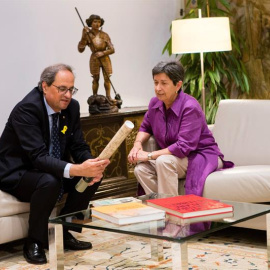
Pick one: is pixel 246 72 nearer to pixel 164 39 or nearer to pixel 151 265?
pixel 164 39

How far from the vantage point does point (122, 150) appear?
209 inches

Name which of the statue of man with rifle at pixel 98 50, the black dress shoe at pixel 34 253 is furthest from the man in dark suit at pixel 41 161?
the statue of man with rifle at pixel 98 50

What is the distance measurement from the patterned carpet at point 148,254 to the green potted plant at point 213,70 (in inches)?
84.5

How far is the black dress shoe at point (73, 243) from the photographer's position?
3863 millimetres

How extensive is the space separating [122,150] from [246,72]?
175 cm

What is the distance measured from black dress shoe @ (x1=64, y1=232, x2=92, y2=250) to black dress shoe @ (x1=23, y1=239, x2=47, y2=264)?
21 centimetres

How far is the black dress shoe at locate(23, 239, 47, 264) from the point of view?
Answer: 3.64 meters

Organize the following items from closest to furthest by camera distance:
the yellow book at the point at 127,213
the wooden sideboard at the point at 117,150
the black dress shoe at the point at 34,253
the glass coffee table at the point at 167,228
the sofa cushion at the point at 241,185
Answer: the glass coffee table at the point at 167,228, the yellow book at the point at 127,213, the black dress shoe at the point at 34,253, the sofa cushion at the point at 241,185, the wooden sideboard at the point at 117,150

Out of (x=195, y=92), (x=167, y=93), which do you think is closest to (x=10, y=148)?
(x=167, y=93)

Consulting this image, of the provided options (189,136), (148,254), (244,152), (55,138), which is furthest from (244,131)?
(55,138)

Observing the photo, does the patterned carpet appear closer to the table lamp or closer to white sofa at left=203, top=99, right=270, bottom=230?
white sofa at left=203, top=99, right=270, bottom=230

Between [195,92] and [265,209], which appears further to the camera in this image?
[195,92]

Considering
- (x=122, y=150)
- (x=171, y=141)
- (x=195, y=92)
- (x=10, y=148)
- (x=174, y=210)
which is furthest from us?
(x=195, y=92)

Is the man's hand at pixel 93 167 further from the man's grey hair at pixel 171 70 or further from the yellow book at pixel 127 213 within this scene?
the man's grey hair at pixel 171 70
